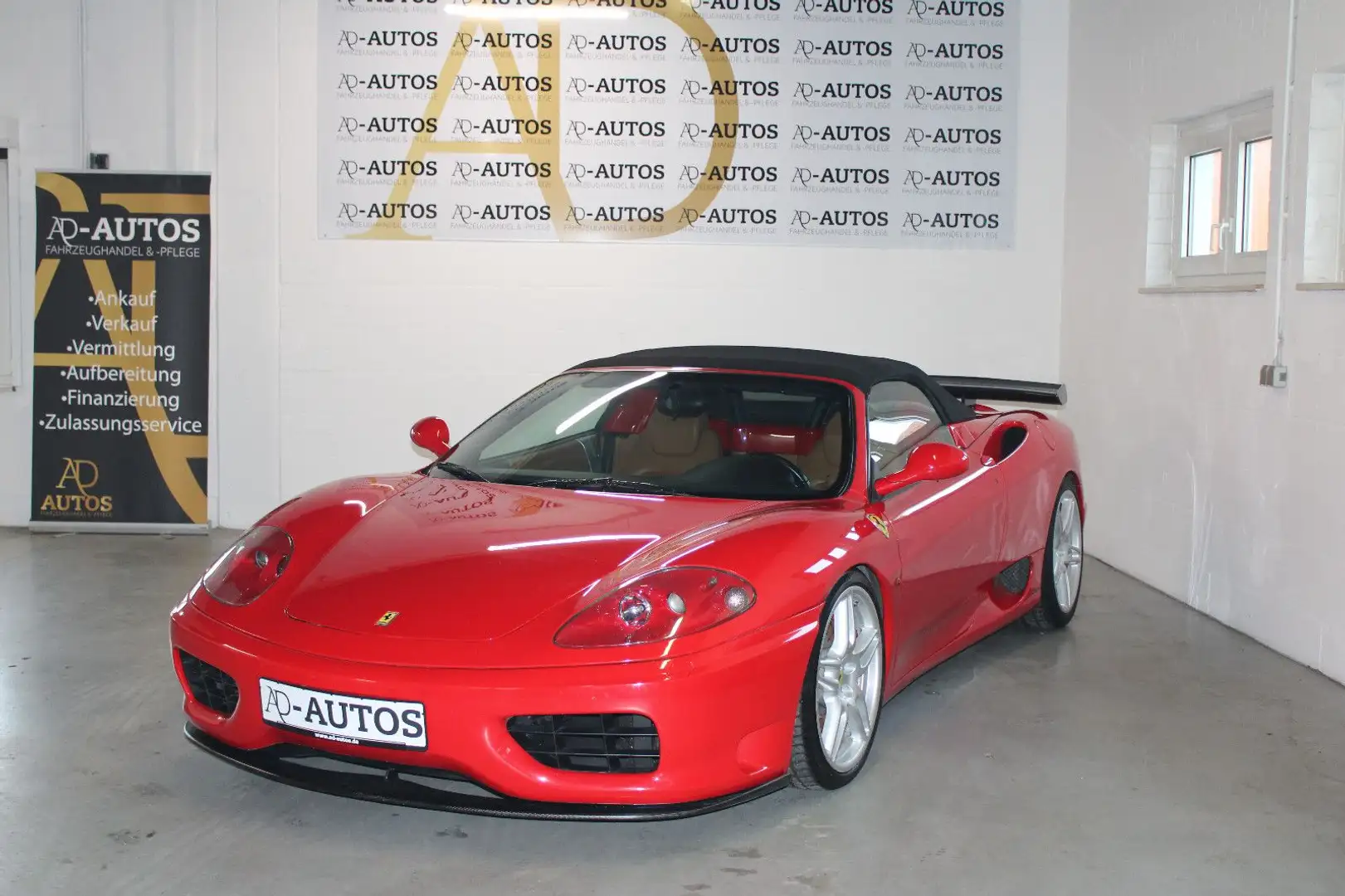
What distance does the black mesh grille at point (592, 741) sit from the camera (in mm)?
2736

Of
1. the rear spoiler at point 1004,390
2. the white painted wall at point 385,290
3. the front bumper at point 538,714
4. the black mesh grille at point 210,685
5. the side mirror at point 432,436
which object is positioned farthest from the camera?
the white painted wall at point 385,290

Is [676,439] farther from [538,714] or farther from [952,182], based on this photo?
[952,182]

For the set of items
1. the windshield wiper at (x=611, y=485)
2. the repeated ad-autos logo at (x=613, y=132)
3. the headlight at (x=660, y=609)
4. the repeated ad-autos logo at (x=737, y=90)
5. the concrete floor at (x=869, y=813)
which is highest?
the repeated ad-autos logo at (x=737, y=90)

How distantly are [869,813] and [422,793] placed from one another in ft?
3.49

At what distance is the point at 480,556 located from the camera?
309 cm

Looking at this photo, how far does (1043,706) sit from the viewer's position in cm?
413

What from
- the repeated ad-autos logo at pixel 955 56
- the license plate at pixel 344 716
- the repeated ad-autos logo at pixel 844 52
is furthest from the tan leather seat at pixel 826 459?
the repeated ad-autos logo at pixel 955 56

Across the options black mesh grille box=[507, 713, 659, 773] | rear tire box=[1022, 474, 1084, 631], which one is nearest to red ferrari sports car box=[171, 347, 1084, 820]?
black mesh grille box=[507, 713, 659, 773]

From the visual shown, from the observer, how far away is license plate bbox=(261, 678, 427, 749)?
2.71m

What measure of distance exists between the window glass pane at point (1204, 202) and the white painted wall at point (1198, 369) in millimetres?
217

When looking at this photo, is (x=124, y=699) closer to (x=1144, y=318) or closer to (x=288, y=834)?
(x=288, y=834)

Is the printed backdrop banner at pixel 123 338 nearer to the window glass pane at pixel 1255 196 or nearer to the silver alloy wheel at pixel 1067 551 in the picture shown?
the silver alloy wheel at pixel 1067 551

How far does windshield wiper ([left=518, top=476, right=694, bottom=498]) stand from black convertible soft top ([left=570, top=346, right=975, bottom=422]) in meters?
0.56

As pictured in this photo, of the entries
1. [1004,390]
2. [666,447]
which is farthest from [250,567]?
[1004,390]
